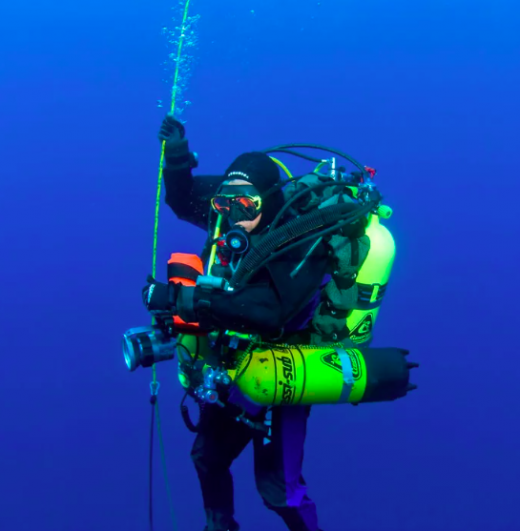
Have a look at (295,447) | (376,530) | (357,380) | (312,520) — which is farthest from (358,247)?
(376,530)

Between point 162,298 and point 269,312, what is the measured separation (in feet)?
1.76

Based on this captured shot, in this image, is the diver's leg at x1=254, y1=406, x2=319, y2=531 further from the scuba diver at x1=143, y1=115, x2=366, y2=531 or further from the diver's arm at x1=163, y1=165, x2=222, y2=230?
the diver's arm at x1=163, y1=165, x2=222, y2=230

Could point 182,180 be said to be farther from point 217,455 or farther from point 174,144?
point 217,455

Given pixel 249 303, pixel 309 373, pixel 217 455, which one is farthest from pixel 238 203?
pixel 217 455

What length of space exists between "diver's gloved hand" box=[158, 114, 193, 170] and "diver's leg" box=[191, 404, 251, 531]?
163 centimetres

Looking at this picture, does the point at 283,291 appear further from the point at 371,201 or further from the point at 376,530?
the point at 376,530

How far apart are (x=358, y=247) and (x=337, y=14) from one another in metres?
19.9

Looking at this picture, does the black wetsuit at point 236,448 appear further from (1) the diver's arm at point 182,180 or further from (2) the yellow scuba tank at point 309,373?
(2) the yellow scuba tank at point 309,373

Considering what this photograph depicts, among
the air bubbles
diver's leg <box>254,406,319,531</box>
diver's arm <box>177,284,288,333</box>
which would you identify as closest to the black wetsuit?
diver's leg <box>254,406,319,531</box>

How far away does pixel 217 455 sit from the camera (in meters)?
3.67

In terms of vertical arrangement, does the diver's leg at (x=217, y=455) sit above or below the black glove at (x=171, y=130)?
below

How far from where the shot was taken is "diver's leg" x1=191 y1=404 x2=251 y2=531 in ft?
12.0

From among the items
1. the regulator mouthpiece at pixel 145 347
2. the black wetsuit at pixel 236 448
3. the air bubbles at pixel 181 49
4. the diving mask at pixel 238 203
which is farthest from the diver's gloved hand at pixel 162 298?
the air bubbles at pixel 181 49

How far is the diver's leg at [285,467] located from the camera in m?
3.60
